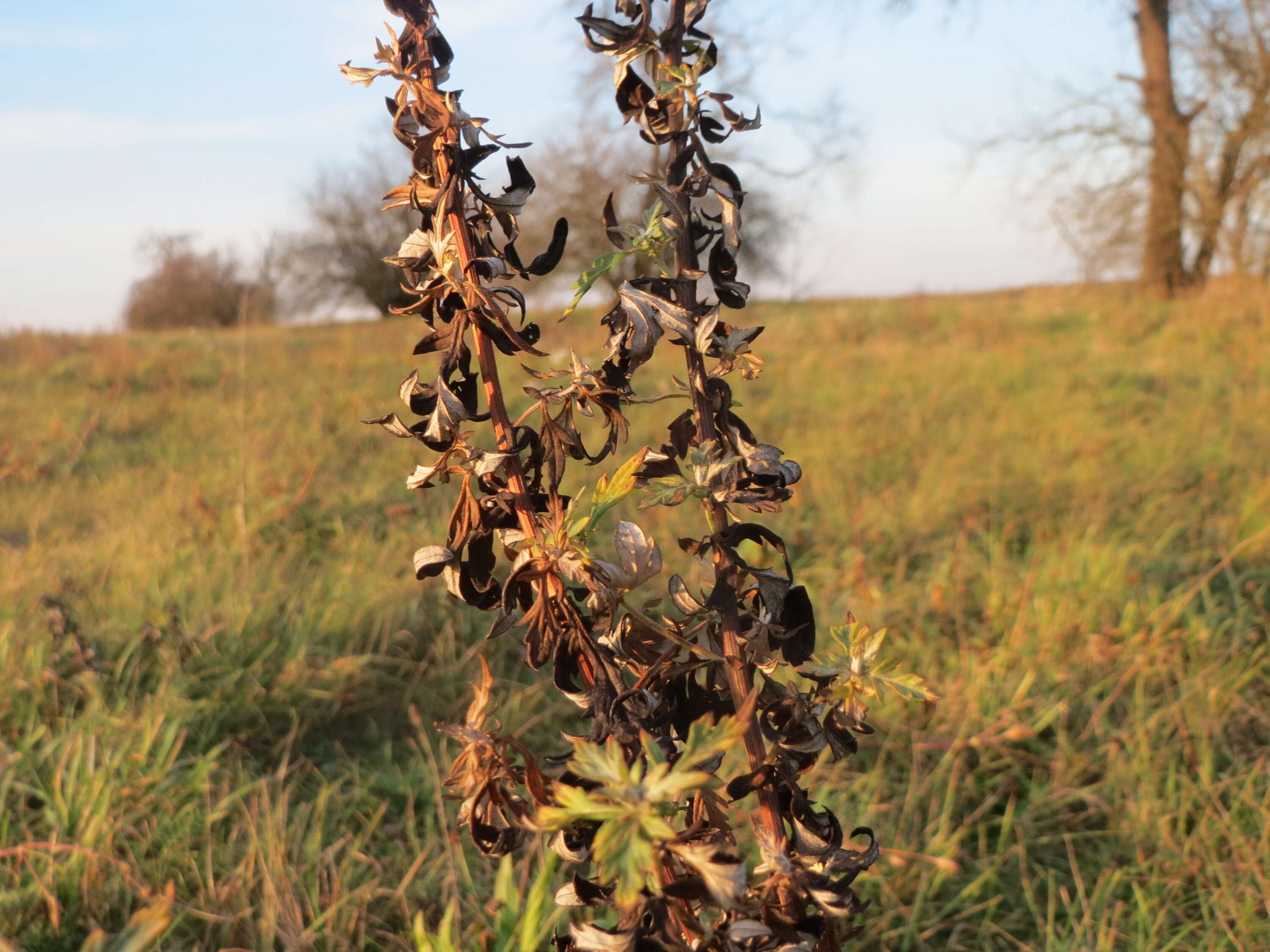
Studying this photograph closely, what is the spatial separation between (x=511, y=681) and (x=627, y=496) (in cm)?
214

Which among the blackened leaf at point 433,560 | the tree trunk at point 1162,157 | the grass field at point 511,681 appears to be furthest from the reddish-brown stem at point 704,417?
the tree trunk at point 1162,157

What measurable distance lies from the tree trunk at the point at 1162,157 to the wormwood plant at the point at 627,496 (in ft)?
46.5

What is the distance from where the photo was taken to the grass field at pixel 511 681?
1867 millimetres

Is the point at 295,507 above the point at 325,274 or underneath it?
underneath

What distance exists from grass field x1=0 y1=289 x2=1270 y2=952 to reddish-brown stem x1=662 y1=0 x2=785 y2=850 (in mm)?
1248

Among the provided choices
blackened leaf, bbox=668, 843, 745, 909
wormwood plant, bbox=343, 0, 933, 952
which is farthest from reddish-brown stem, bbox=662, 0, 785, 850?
blackened leaf, bbox=668, 843, 745, 909

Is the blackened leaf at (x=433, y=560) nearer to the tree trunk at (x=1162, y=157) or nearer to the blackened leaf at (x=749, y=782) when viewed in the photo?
the blackened leaf at (x=749, y=782)

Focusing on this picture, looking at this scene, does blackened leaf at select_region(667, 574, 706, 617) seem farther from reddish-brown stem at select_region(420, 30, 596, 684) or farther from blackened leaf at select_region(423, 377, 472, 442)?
blackened leaf at select_region(423, 377, 472, 442)

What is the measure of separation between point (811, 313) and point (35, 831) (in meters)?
12.9

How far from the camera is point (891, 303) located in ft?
48.4

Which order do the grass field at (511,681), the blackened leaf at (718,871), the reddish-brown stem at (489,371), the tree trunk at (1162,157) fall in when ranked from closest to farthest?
the blackened leaf at (718,871) < the reddish-brown stem at (489,371) < the grass field at (511,681) < the tree trunk at (1162,157)

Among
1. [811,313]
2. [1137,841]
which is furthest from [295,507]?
[811,313]

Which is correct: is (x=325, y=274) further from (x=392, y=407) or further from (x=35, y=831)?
(x=35, y=831)

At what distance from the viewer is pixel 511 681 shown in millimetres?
2701
